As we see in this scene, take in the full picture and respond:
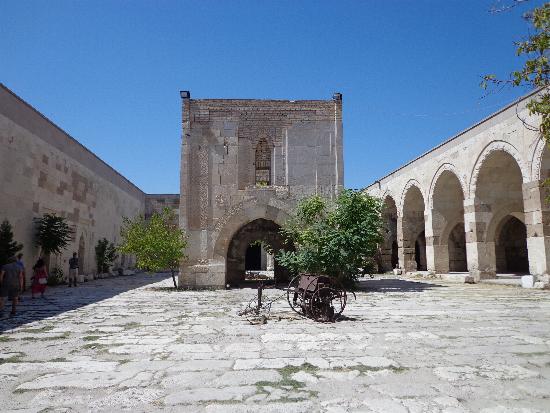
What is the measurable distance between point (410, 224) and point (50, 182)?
16656 millimetres

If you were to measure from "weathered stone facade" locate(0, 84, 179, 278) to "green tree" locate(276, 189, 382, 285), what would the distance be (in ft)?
29.7

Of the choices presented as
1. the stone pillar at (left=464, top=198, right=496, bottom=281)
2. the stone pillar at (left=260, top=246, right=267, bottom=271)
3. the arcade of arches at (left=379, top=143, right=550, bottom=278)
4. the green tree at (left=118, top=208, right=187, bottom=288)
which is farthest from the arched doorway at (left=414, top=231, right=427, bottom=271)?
the green tree at (left=118, top=208, right=187, bottom=288)

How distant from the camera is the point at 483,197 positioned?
49.4ft

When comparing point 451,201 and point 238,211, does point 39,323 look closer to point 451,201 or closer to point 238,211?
point 238,211

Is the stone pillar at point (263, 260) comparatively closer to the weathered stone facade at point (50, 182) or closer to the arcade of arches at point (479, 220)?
the arcade of arches at point (479, 220)

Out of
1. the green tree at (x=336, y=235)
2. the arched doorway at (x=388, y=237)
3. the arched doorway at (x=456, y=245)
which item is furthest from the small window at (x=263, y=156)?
the arched doorway at (x=456, y=245)

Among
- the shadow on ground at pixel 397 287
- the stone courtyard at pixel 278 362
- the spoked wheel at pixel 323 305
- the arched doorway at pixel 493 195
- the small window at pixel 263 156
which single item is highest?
the small window at pixel 263 156

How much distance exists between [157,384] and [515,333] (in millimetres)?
4904

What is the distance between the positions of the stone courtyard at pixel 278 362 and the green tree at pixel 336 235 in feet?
12.5

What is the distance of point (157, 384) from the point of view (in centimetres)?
365

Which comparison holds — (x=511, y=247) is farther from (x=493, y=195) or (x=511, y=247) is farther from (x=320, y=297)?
(x=320, y=297)

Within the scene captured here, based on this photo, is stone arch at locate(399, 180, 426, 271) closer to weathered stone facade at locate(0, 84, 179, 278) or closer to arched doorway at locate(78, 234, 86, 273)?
arched doorway at locate(78, 234, 86, 273)

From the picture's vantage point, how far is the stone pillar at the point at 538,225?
1182 cm

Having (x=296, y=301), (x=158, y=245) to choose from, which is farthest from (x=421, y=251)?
(x=296, y=301)
